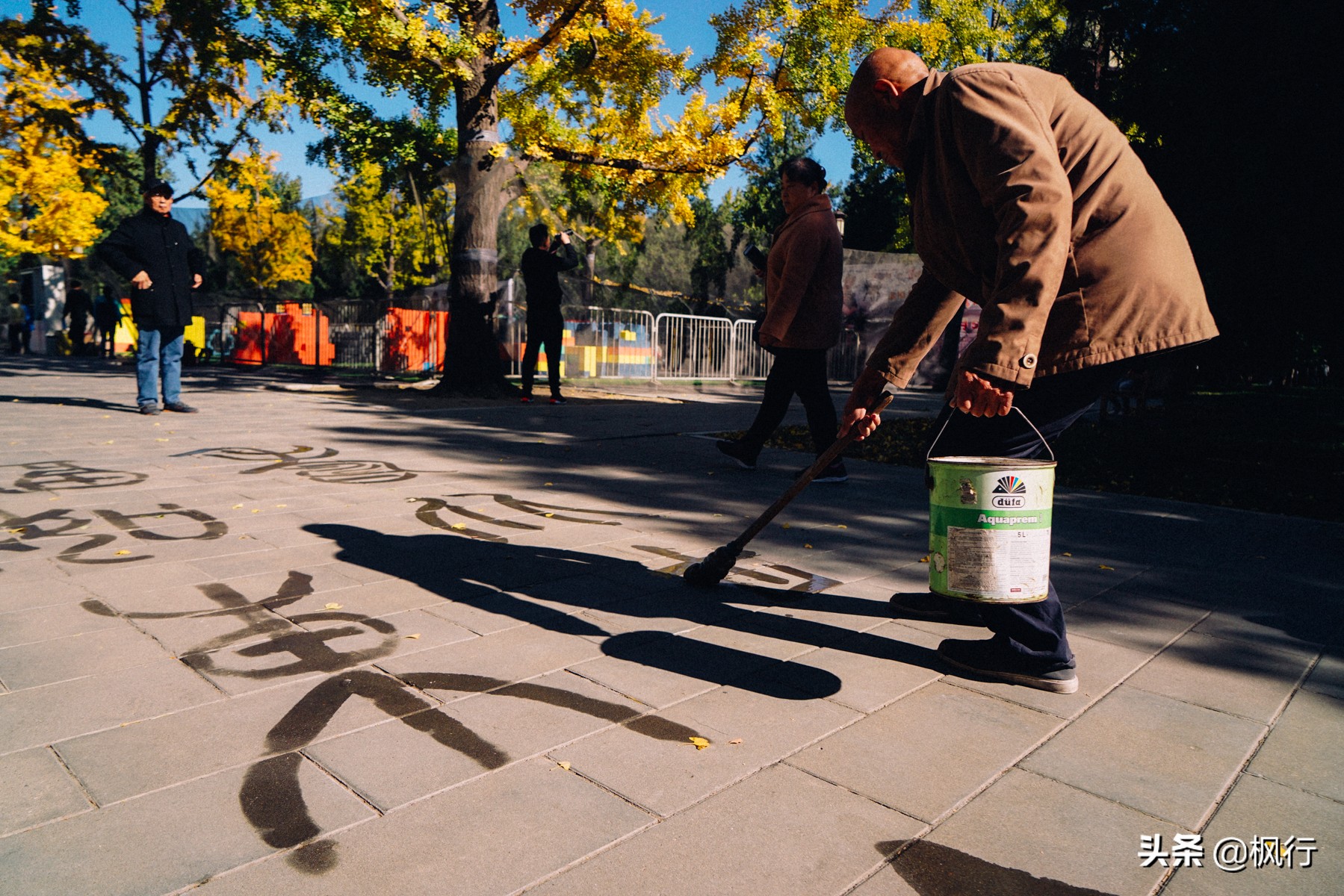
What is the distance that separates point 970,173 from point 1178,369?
11.8 metres

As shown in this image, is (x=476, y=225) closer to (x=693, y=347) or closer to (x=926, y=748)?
(x=693, y=347)

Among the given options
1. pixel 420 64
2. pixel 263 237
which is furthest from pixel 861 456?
pixel 263 237

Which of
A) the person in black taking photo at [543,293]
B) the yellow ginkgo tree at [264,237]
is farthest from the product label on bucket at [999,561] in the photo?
the yellow ginkgo tree at [264,237]

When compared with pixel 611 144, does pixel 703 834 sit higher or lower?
lower

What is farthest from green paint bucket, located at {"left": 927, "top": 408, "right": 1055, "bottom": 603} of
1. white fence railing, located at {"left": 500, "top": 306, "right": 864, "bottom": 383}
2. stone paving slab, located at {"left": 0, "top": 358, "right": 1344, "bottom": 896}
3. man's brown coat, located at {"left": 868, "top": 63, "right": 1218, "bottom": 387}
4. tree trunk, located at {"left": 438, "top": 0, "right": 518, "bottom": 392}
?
white fence railing, located at {"left": 500, "top": 306, "right": 864, "bottom": 383}

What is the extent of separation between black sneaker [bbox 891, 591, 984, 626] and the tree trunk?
950 centimetres

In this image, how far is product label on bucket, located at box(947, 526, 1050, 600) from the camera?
2.40 metres

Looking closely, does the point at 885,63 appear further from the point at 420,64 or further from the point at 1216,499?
the point at 420,64

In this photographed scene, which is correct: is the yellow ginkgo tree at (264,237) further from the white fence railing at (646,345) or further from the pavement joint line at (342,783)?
the pavement joint line at (342,783)

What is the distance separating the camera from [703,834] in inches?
72.9

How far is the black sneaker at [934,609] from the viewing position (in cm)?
332

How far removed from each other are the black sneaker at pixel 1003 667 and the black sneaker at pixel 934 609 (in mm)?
463

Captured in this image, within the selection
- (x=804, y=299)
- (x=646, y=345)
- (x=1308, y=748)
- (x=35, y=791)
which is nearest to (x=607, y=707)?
(x=35, y=791)

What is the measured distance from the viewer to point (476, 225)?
484 inches
